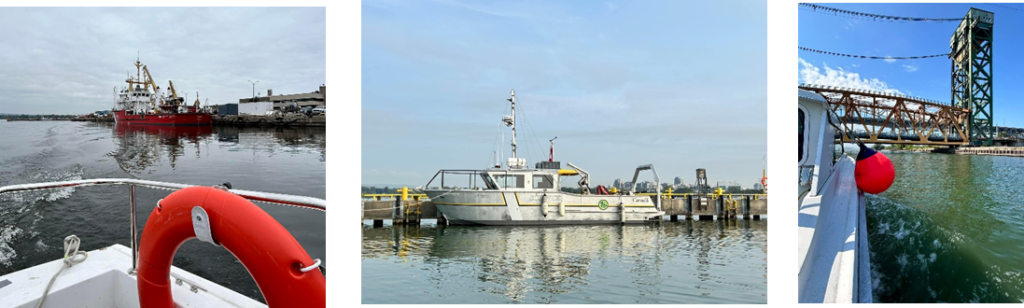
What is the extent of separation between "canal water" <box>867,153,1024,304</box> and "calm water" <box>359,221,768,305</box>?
920 mm

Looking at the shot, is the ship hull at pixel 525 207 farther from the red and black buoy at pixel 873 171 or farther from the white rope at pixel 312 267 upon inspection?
the white rope at pixel 312 267

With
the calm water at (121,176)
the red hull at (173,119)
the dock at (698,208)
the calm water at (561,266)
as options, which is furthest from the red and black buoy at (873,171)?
the red hull at (173,119)

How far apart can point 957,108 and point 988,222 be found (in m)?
4.43

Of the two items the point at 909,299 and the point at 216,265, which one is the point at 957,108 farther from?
the point at 216,265

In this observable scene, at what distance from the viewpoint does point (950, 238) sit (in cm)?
399

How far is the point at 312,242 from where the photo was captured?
553 centimetres

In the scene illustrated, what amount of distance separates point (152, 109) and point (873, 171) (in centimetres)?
2380

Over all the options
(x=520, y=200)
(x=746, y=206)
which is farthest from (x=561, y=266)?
(x=746, y=206)

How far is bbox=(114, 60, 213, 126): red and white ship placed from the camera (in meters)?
18.2

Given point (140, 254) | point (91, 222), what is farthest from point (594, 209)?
point (140, 254)

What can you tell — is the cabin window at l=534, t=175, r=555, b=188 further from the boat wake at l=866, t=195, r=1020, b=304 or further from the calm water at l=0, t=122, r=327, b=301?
the boat wake at l=866, t=195, r=1020, b=304

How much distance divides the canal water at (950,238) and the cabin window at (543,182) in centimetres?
649

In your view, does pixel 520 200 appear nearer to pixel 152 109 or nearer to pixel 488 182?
pixel 488 182

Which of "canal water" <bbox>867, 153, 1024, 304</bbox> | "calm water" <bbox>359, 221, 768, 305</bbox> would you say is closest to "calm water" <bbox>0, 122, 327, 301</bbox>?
"calm water" <bbox>359, 221, 768, 305</bbox>
